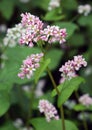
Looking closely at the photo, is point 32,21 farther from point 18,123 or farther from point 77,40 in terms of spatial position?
point 77,40

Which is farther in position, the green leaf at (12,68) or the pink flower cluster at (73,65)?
the green leaf at (12,68)

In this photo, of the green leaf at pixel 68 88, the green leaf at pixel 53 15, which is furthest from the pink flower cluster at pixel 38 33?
the green leaf at pixel 53 15

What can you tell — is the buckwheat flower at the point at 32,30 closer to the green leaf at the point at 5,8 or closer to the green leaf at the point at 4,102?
the green leaf at the point at 4,102

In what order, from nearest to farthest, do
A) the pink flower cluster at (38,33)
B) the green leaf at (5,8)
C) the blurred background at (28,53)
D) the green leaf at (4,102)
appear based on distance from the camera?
the pink flower cluster at (38,33)
the green leaf at (4,102)
the blurred background at (28,53)
the green leaf at (5,8)

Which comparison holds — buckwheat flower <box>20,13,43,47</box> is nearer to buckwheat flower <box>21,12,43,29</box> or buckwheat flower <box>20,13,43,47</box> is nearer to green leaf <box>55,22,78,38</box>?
buckwheat flower <box>21,12,43,29</box>

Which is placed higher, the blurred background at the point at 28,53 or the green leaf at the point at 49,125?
the blurred background at the point at 28,53

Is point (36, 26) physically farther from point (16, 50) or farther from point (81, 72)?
point (81, 72)

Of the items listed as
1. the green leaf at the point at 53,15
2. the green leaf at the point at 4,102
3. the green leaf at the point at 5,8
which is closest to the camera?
the green leaf at the point at 4,102
